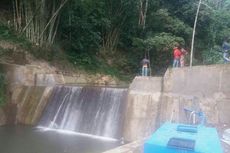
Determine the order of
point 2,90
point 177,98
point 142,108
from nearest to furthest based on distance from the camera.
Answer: point 177,98 → point 142,108 → point 2,90

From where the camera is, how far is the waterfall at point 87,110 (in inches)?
408

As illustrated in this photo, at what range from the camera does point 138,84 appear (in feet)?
31.3

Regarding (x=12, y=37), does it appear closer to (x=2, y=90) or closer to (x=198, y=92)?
(x=2, y=90)

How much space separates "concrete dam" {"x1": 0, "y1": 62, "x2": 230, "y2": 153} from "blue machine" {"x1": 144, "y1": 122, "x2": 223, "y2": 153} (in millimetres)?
1636

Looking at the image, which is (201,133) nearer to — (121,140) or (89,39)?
(121,140)

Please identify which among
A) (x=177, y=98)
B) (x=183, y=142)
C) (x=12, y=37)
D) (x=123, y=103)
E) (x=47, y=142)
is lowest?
(x=47, y=142)

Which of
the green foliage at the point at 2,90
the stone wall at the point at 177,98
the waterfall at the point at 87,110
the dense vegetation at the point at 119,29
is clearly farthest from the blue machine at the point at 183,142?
the dense vegetation at the point at 119,29

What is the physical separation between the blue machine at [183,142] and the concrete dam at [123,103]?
164 centimetres

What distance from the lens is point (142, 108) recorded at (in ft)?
30.4

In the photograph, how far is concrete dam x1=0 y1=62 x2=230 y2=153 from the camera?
795 cm

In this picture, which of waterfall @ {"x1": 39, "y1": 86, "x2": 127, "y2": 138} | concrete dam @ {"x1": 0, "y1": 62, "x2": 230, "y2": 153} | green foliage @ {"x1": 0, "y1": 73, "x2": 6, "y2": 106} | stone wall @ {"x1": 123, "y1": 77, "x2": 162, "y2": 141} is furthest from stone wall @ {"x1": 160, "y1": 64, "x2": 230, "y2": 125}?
green foliage @ {"x1": 0, "y1": 73, "x2": 6, "y2": 106}

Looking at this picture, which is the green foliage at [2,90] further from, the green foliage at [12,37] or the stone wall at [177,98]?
the stone wall at [177,98]

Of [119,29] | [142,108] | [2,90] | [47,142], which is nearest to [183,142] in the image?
[142,108]

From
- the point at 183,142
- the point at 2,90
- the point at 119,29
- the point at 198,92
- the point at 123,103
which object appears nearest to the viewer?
the point at 183,142
